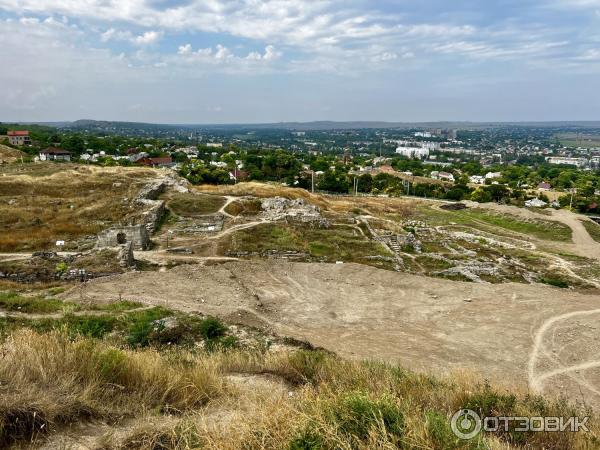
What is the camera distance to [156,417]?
555 cm

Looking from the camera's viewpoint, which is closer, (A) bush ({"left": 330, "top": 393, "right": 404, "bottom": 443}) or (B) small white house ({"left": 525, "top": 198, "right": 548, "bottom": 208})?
(A) bush ({"left": 330, "top": 393, "right": 404, "bottom": 443})

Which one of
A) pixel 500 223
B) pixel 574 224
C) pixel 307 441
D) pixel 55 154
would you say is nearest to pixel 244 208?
pixel 500 223

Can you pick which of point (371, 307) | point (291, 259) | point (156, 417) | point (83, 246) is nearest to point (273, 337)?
point (371, 307)

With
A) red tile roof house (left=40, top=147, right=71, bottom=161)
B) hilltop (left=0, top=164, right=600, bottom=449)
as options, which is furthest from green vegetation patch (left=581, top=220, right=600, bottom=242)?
red tile roof house (left=40, top=147, right=71, bottom=161)

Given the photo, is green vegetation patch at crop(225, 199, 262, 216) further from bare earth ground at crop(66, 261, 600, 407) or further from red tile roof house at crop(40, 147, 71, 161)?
red tile roof house at crop(40, 147, 71, 161)

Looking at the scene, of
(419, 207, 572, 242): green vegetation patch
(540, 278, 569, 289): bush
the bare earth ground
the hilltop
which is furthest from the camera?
(419, 207, 572, 242): green vegetation patch

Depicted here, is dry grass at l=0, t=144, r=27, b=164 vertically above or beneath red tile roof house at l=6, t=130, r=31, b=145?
beneath

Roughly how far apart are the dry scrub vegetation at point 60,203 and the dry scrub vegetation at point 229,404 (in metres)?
25.5

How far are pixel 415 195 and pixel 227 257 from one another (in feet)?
221

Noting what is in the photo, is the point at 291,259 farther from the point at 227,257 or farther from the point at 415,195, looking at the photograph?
the point at 415,195

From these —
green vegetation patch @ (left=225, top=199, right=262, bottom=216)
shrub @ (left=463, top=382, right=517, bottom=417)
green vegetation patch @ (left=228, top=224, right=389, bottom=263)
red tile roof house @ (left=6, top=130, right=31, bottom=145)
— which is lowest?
green vegetation patch @ (left=228, top=224, right=389, bottom=263)

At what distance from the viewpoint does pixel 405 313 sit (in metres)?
20.2

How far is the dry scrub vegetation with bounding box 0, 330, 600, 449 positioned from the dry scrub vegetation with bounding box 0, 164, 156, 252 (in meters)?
25.5

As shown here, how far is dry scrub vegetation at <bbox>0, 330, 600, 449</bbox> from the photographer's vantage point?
177 inches
